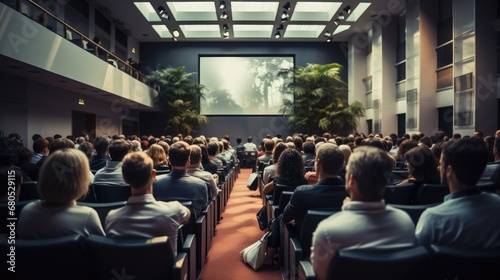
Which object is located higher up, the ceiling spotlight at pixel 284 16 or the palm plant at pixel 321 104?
the ceiling spotlight at pixel 284 16

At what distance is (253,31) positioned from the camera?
17.1m

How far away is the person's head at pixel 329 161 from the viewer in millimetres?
2738

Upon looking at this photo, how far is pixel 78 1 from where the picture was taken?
12.4 meters

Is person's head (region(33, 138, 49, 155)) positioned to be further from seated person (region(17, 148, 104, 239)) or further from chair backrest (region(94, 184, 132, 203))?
seated person (region(17, 148, 104, 239))

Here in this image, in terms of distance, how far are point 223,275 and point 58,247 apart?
6.91 feet

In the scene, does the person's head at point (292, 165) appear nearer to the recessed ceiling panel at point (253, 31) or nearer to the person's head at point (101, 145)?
the person's head at point (101, 145)

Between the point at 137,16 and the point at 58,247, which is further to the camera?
the point at 137,16

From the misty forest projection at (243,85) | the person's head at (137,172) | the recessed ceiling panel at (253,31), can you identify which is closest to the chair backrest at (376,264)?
the person's head at (137,172)

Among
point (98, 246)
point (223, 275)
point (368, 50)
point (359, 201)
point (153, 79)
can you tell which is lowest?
point (223, 275)

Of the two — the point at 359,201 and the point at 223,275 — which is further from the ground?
the point at 359,201

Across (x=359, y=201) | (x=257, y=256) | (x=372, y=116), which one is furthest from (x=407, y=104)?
(x=359, y=201)

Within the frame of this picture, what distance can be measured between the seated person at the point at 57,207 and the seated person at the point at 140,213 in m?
0.15

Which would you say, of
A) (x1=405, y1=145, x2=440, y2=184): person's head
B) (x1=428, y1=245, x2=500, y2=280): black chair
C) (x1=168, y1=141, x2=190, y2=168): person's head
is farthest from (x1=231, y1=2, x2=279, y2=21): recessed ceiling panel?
(x1=428, y1=245, x2=500, y2=280): black chair

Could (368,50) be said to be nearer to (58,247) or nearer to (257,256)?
(257,256)
